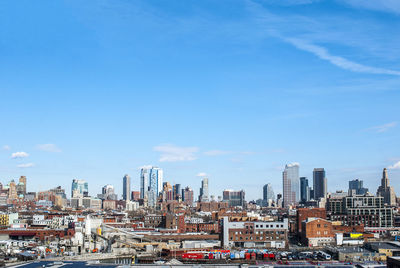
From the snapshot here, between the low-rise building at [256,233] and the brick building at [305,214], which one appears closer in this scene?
the low-rise building at [256,233]

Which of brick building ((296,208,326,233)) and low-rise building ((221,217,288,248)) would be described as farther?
brick building ((296,208,326,233))

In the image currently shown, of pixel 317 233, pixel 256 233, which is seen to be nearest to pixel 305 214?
pixel 317 233

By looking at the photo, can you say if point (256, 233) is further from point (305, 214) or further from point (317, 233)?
point (305, 214)

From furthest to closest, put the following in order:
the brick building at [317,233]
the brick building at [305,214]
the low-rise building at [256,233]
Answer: the brick building at [305,214] → the brick building at [317,233] → the low-rise building at [256,233]

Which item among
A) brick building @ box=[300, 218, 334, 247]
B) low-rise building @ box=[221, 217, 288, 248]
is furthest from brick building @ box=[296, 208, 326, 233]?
low-rise building @ box=[221, 217, 288, 248]

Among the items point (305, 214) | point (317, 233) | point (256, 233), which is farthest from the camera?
point (305, 214)

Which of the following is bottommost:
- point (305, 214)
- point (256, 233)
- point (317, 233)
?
point (317, 233)

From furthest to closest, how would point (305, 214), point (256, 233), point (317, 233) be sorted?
point (305, 214) → point (317, 233) → point (256, 233)

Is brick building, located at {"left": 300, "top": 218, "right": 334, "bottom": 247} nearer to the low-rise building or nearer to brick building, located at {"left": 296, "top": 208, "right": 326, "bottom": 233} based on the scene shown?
the low-rise building

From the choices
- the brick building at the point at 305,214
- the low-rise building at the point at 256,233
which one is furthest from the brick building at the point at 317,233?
the brick building at the point at 305,214

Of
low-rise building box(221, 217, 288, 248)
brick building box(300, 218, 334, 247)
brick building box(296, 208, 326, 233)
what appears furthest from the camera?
brick building box(296, 208, 326, 233)

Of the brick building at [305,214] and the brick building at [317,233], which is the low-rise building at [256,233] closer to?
the brick building at [317,233]

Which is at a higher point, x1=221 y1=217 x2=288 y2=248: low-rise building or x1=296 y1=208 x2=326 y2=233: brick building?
x1=296 y1=208 x2=326 y2=233: brick building

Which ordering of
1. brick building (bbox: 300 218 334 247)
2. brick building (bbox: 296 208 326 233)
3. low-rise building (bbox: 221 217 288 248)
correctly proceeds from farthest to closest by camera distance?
brick building (bbox: 296 208 326 233) → brick building (bbox: 300 218 334 247) → low-rise building (bbox: 221 217 288 248)
